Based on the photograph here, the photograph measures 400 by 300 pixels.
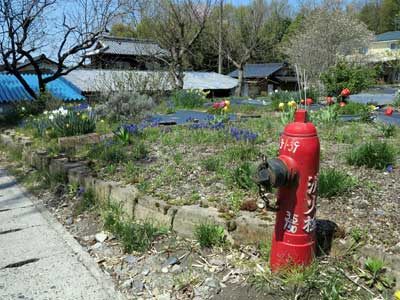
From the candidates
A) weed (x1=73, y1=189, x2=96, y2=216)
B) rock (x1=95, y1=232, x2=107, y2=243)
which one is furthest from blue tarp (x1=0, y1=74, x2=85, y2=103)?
rock (x1=95, y1=232, x2=107, y2=243)

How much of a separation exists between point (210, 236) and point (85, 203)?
5.93 feet

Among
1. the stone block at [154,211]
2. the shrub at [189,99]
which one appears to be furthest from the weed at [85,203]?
the shrub at [189,99]

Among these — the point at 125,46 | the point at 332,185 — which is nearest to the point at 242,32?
the point at 125,46

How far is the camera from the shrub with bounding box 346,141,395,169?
3568mm

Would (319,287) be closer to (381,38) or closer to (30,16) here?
(30,16)

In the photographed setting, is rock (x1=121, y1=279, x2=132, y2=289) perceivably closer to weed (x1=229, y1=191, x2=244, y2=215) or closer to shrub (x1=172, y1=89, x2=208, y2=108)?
weed (x1=229, y1=191, x2=244, y2=215)

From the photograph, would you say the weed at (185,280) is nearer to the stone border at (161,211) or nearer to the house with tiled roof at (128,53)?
the stone border at (161,211)

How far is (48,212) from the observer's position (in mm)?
3932

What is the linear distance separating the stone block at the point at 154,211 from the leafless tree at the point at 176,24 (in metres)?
16.8

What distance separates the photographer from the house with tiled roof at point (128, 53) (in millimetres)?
23234

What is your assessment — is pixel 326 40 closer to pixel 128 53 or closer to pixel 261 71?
pixel 261 71

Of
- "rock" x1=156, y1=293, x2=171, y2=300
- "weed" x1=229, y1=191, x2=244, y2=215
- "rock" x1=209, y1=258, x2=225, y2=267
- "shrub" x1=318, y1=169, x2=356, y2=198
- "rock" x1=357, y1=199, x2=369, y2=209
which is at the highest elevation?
"shrub" x1=318, y1=169, x2=356, y2=198

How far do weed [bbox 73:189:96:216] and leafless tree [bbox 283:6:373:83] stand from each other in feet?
59.1

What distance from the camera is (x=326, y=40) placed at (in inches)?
947
